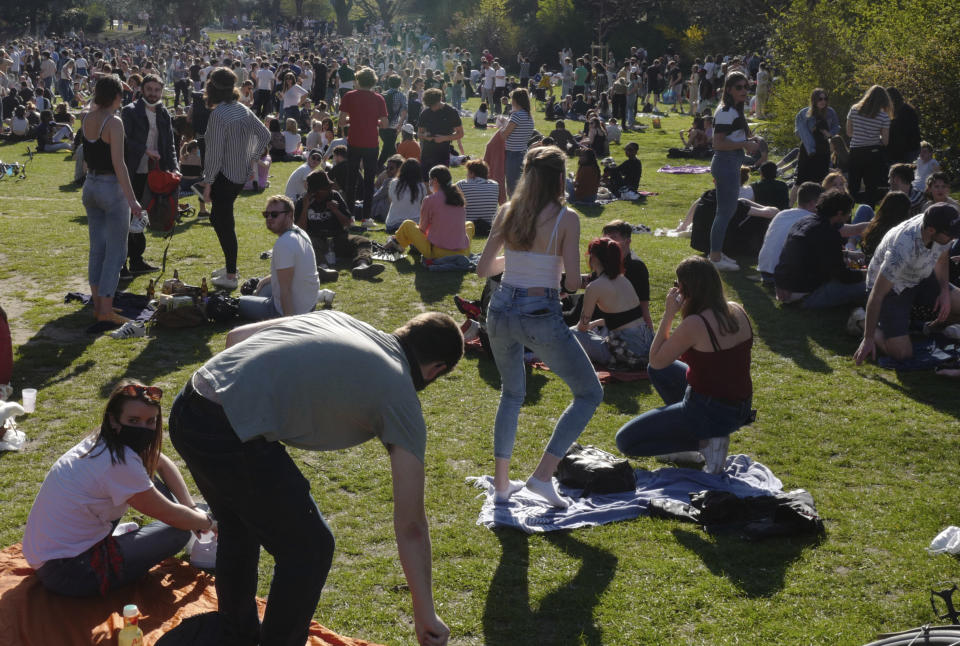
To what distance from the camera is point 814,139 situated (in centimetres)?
1302

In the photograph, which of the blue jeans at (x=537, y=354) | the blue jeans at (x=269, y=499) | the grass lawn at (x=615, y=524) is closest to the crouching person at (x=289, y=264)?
the grass lawn at (x=615, y=524)

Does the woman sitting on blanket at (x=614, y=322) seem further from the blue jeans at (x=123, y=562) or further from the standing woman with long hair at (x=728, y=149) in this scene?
the blue jeans at (x=123, y=562)

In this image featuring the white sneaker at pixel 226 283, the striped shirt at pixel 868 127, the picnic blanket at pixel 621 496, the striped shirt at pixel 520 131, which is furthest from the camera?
the striped shirt at pixel 520 131

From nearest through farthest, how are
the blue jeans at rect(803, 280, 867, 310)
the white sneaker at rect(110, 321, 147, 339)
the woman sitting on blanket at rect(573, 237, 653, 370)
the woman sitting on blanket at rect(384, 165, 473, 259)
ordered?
the woman sitting on blanket at rect(573, 237, 653, 370) < the white sneaker at rect(110, 321, 147, 339) < the blue jeans at rect(803, 280, 867, 310) < the woman sitting on blanket at rect(384, 165, 473, 259)

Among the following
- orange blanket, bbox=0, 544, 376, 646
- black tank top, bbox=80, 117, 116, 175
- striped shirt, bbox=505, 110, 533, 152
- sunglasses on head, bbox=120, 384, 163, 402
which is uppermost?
striped shirt, bbox=505, 110, 533, 152

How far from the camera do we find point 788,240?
9406 millimetres

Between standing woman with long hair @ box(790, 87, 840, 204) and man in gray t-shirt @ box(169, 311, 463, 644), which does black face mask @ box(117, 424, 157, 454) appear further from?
standing woman with long hair @ box(790, 87, 840, 204)

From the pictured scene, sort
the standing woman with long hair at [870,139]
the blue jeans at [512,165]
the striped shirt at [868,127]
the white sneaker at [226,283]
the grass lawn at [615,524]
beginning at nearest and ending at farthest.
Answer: the grass lawn at [615,524], the white sneaker at [226,283], the standing woman with long hair at [870,139], the striped shirt at [868,127], the blue jeans at [512,165]

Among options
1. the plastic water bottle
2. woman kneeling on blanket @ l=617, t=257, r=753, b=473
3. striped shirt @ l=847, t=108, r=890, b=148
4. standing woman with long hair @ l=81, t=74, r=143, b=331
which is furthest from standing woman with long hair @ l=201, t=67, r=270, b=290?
striped shirt @ l=847, t=108, r=890, b=148

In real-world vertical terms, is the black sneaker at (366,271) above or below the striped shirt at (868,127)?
below

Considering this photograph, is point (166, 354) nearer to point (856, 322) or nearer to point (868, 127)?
point (856, 322)

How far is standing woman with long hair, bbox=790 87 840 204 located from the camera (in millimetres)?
12914

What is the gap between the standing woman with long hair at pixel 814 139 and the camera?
12914mm

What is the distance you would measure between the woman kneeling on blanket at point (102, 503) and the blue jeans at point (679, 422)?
115 inches
